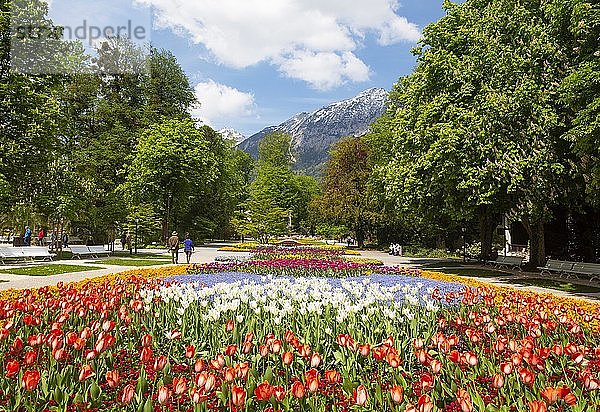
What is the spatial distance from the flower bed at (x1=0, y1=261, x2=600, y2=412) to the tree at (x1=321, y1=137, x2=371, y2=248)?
34.3 meters

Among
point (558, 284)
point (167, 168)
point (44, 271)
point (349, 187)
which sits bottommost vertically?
point (558, 284)

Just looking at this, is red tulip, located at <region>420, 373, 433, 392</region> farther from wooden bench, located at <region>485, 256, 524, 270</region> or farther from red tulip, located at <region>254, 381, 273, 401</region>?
wooden bench, located at <region>485, 256, 524, 270</region>

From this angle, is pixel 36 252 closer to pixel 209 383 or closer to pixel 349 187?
pixel 209 383

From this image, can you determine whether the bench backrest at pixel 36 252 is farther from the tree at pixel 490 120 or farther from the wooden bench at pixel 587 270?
the wooden bench at pixel 587 270

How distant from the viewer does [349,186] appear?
4347 cm

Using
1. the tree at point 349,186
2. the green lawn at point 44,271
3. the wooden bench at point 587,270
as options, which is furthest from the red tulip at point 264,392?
the tree at point 349,186

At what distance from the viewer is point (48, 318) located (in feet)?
20.6

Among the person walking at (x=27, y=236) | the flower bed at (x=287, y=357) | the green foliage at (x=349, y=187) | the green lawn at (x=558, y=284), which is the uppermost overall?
the green foliage at (x=349, y=187)

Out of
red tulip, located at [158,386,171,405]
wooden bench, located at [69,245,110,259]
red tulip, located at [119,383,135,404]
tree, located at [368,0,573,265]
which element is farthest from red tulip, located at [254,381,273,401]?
wooden bench, located at [69,245,110,259]

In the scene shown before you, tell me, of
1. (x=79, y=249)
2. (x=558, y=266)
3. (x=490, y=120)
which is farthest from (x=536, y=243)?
(x=79, y=249)

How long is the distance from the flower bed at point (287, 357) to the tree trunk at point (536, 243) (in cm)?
1391

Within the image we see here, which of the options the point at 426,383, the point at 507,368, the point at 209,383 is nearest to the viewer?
the point at 209,383

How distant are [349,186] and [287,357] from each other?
131 ft

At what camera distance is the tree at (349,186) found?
139 feet
